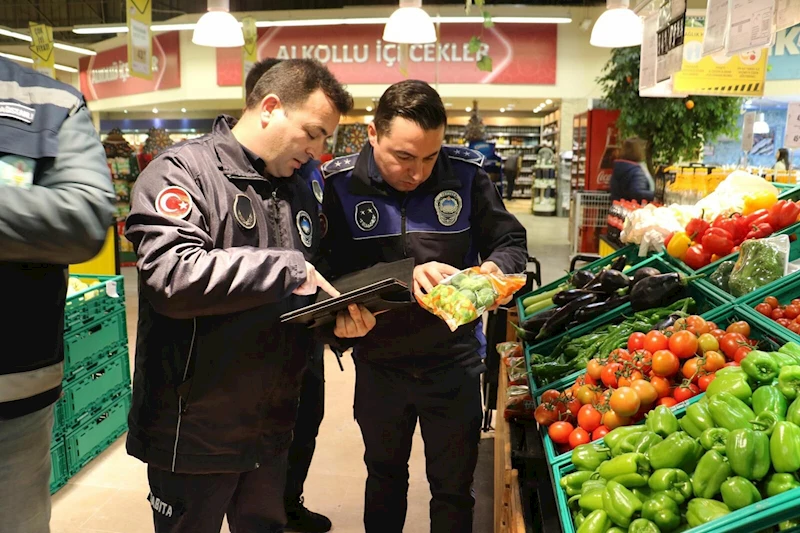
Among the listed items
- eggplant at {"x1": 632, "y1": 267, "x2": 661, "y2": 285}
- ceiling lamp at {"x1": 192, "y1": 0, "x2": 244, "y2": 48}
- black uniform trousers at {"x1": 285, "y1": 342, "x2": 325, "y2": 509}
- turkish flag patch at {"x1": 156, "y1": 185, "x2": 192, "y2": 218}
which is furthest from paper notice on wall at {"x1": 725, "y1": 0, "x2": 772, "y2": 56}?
ceiling lamp at {"x1": 192, "y1": 0, "x2": 244, "y2": 48}

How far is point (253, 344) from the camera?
171 cm

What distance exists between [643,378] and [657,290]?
0.69m

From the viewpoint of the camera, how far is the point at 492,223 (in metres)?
2.43

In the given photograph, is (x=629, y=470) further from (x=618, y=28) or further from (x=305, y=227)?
(x=618, y=28)

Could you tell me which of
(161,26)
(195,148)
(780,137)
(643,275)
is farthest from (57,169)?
(780,137)

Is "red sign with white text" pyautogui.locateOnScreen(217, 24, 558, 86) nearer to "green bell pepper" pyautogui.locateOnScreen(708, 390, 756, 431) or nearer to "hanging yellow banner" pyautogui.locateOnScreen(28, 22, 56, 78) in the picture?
"hanging yellow banner" pyautogui.locateOnScreen(28, 22, 56, 78)

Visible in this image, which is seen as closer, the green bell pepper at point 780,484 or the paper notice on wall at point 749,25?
the green bell pepper at point 780,484

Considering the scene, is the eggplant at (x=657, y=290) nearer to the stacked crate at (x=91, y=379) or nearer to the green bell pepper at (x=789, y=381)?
the green bell pepper at (x=789, y=381)

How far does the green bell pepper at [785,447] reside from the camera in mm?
1255

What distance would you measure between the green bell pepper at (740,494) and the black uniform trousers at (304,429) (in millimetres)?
2040

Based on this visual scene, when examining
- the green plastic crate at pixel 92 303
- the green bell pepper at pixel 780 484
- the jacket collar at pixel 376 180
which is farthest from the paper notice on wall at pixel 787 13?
the green plastic crate at pixel 92 303

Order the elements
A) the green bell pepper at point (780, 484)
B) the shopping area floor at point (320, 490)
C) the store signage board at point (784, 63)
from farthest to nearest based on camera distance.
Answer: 1. the store signage board at point (784, 63)
2. the shopping area floor at point (320, 490)
3. the green bell pepper at point (780, 484)

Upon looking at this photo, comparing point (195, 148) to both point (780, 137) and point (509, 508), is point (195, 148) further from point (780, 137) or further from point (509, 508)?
point (780, 137)

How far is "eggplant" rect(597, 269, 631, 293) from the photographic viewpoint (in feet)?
9.37
